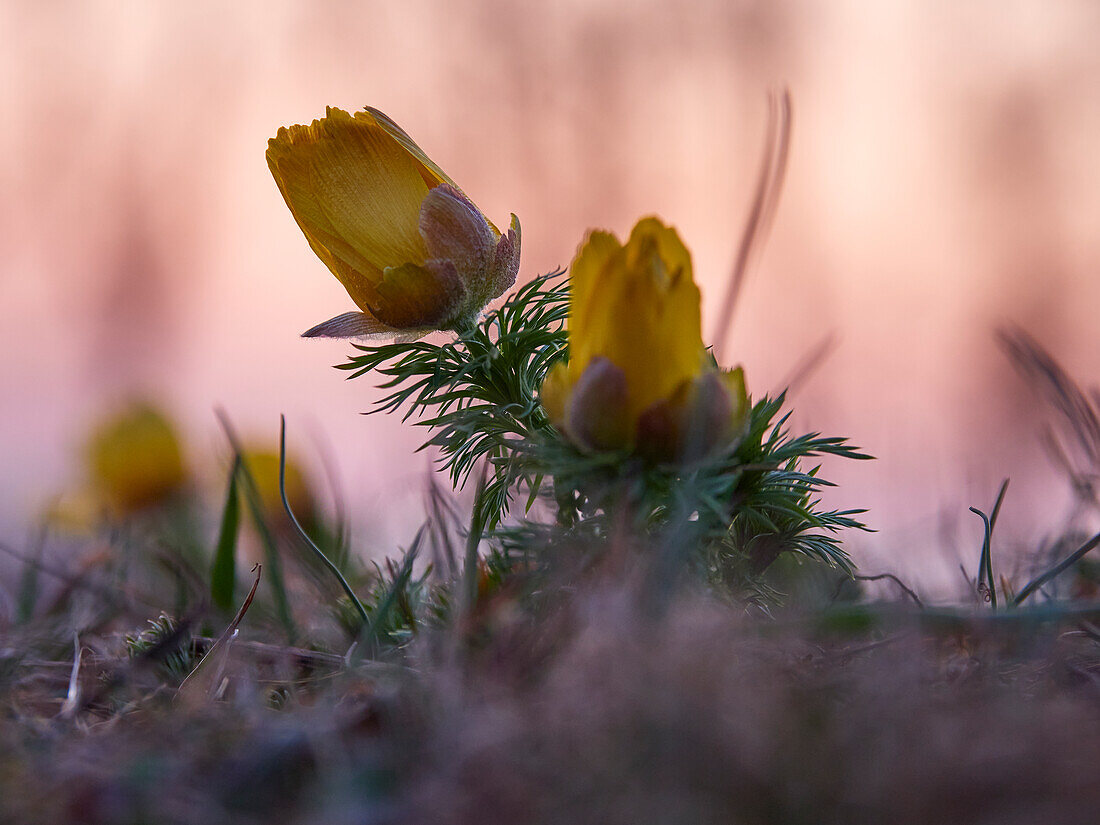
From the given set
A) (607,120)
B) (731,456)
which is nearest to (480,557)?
(731,456)

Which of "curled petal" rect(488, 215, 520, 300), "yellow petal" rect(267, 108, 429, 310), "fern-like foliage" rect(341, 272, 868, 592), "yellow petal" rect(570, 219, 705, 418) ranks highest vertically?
"yellow petal" rect(267, 108, 429, 310)

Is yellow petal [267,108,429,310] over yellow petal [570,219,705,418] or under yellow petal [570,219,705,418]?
over

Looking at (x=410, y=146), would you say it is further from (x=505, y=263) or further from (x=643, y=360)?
(x=643, y=360)

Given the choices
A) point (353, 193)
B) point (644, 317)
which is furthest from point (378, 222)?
point (644, 317)

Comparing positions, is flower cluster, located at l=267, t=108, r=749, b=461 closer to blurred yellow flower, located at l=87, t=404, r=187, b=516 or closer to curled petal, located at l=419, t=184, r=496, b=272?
curled petal, located at l=419, t=184, r=496, b=272

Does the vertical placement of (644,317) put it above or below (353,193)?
below

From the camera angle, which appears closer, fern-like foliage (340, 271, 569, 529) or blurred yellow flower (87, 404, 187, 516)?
fern-like foliage (340, 271, 569, 529)

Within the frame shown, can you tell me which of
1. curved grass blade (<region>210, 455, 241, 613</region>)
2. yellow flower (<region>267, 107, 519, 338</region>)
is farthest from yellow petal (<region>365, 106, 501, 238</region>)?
curved grass blade (<region>210, 455, 241, 613</region>)
